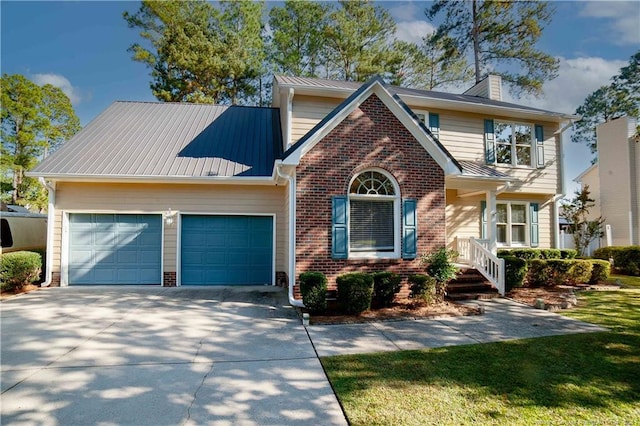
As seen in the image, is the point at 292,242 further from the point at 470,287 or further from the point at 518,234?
the point at 518,234

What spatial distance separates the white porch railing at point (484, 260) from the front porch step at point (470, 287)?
17 cm

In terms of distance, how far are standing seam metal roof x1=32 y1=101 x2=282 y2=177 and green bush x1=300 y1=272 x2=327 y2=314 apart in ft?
14.1

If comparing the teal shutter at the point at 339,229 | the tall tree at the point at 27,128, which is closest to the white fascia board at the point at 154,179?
the teal shutter at the point at 339,229

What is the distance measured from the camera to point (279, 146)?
36.5 ft

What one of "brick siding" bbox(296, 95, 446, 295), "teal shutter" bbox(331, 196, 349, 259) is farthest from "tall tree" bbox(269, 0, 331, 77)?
"teal shutter" bbox(331, 196, 349, 259)

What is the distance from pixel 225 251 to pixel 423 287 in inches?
241

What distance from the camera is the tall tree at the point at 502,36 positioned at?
59.0 ft

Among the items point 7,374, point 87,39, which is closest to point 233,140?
point 7,374

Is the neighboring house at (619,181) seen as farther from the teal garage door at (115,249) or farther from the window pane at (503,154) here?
the teal garage door at (115,249)

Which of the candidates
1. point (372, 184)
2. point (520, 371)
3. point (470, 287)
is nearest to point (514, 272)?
point (470, 287)

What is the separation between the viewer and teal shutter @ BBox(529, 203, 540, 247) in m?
12.0

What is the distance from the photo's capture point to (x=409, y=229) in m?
7.71

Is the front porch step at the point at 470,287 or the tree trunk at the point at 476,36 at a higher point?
the tree trunk at the point at 476,36

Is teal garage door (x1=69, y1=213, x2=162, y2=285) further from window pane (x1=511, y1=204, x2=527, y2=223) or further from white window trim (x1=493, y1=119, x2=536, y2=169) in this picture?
window pane (x1=511, y1=204, x2=527, y2=223)
